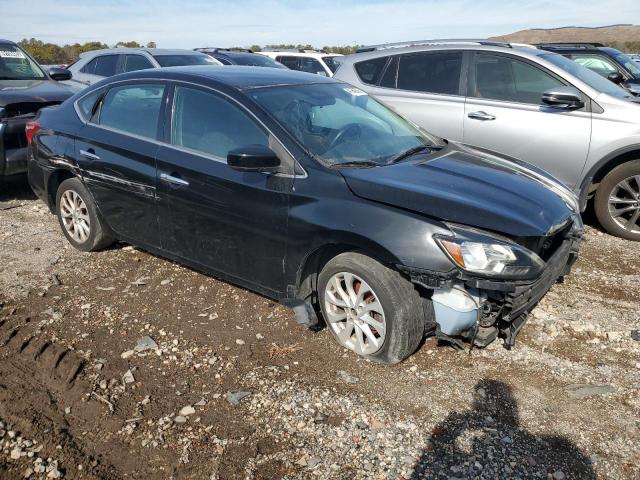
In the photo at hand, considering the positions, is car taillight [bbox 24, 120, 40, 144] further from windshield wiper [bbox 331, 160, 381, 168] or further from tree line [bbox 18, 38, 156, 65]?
tree line [bbox 18, 38, 156, 65]

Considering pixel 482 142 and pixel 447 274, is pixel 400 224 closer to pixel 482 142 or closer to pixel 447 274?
pixel 447 274

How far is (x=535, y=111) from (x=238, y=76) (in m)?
3.26

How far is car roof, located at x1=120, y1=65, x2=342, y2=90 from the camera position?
4.11 meters

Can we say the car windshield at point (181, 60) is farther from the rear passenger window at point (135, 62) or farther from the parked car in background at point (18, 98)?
the parked car in background at point (18, 98)

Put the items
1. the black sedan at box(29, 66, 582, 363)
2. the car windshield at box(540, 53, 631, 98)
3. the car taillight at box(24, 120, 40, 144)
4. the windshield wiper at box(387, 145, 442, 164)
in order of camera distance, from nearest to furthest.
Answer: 1. the black sedan at box(29, 66, 582, 363)
2. the windshield wiper at box(387, 145, 442, 164)
3. the car taillight at box(24, 120, 40, 144)
4. the car windshield at box(540, 53, 631, 98)

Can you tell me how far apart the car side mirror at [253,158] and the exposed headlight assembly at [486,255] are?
1166 millimetres

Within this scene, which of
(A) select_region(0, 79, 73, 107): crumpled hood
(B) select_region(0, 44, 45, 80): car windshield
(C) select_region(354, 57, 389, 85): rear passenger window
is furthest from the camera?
(B) select_region(0, 44, 45, 80): car windshield

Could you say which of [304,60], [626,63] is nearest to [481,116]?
[626,63]

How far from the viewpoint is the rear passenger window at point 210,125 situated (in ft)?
12.6

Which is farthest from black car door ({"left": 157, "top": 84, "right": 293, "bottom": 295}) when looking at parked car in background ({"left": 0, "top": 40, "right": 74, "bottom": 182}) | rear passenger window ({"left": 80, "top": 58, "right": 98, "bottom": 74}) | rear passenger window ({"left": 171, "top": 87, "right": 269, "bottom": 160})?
rear passenger window ({"left": 80, "top": 58, "right": 98, "bottom": 74})

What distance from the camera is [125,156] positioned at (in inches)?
175

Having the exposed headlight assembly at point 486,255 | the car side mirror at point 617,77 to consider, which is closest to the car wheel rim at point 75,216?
the exposed headlight assembly at point 486,255

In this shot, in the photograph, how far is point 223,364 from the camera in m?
3.58

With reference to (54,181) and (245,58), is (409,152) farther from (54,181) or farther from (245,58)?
(245,58)
